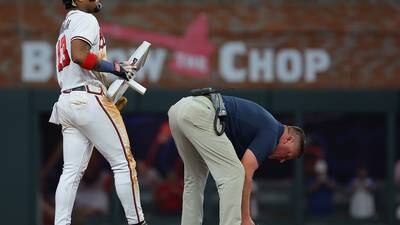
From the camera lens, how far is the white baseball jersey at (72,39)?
695 cm

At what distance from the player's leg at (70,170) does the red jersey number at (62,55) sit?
42cm

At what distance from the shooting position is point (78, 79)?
23.3 ft

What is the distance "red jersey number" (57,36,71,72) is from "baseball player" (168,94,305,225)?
0.80 meters

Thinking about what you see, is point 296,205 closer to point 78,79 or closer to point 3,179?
point 3,179

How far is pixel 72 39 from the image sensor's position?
693 cm

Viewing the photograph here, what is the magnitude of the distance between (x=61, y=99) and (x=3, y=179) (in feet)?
22.1

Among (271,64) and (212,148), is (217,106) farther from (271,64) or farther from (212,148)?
(271,64)

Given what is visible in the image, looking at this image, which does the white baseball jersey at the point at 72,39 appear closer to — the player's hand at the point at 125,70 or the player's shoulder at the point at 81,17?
the player's shoulder at the point at 81,17

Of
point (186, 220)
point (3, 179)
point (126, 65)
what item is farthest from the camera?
point (3, 179)

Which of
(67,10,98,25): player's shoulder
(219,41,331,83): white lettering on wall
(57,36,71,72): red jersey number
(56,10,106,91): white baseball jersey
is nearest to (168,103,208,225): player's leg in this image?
(56,10,106,91): white baseball jersey

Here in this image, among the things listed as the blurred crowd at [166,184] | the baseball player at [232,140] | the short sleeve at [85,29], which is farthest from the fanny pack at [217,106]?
the blurred crowd at [166,184]

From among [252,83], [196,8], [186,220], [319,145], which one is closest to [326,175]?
[319,145]

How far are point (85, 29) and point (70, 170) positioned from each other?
3.00 feet

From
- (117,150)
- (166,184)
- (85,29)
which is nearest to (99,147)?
(117,150)
